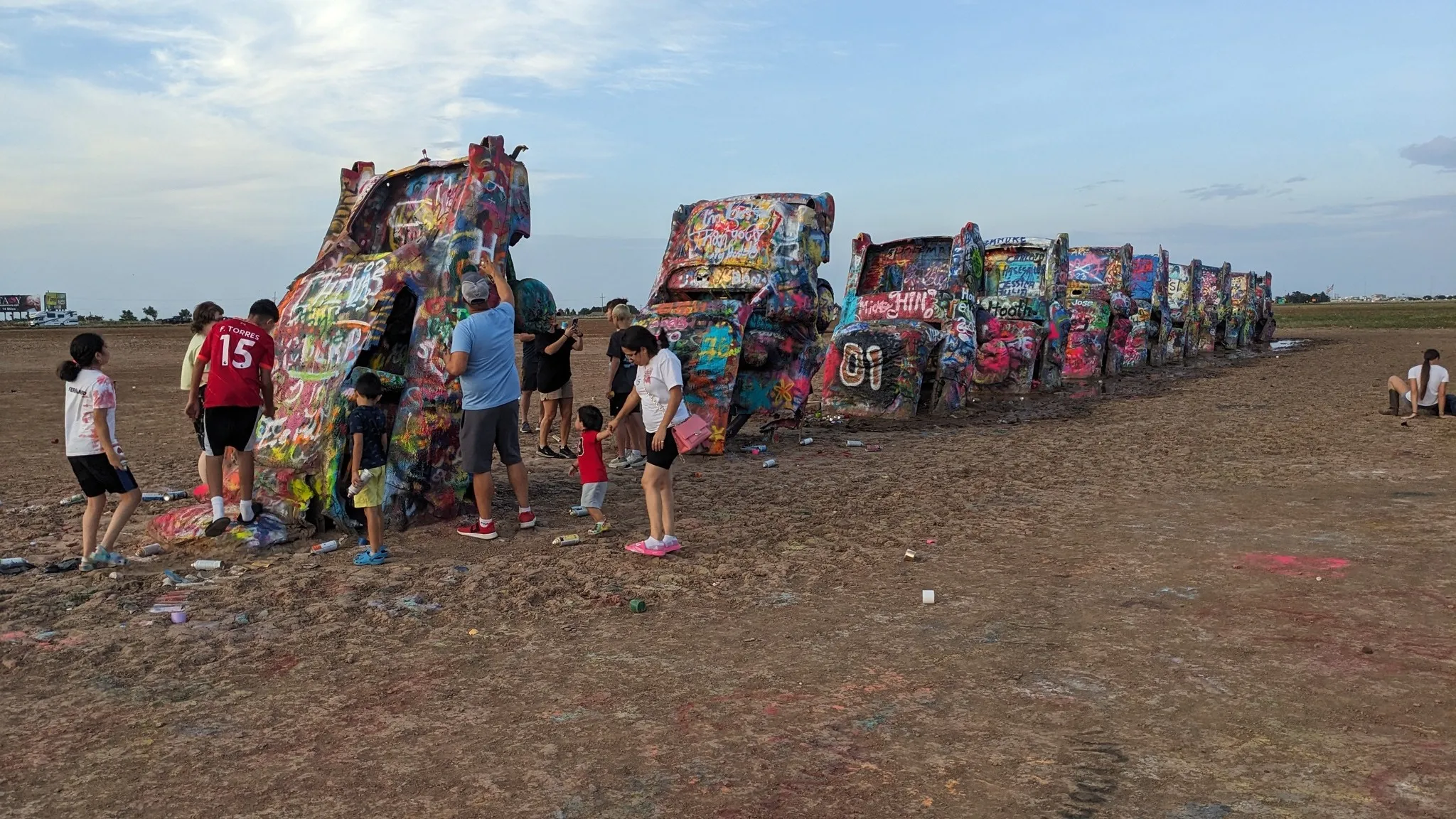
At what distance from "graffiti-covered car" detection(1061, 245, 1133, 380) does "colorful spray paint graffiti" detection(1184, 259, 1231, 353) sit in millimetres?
8483

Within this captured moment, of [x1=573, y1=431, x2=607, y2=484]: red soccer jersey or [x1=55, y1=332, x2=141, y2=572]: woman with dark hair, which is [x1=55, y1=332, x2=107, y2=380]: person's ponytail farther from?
[x1=573, y1=431, x2=607, y2=484]: red soccer jersey

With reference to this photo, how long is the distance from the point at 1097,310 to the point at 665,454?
1577cm

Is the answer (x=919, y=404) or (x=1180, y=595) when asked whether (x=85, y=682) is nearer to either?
(x=1180, y=595)

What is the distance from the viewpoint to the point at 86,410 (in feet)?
19.9

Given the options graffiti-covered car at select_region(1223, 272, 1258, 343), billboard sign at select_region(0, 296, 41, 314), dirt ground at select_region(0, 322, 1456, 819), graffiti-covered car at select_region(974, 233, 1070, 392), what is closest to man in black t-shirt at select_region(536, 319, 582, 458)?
dirt ground at select_region(0, 322, 1456, 819)

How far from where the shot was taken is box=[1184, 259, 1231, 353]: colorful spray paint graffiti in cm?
2936

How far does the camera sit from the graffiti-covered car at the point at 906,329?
1323cm

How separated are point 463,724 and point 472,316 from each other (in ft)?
11.2

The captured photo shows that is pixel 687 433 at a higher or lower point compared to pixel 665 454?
higher

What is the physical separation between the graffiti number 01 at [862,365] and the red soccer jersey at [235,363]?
792 centimetres

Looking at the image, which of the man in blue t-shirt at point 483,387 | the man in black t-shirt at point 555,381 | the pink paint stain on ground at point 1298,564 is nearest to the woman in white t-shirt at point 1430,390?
the pink paint stain on ground at point 1298,564

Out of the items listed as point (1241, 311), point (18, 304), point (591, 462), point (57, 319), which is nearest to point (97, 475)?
point (591, 462)

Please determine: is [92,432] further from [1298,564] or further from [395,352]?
[1298,564]

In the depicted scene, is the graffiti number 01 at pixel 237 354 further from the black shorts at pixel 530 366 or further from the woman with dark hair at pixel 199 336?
the black shorts at pixel 530 366
